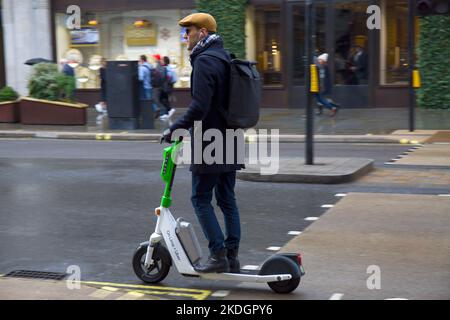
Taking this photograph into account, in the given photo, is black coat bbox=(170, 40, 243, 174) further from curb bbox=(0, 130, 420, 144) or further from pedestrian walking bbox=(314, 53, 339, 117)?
pedestrian walking bbox=(314, 53, 339, 117)

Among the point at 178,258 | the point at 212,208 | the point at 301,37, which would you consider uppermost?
the point at 301,37

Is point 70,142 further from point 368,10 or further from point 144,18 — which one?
point 368,10

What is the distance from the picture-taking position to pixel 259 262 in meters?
6.10

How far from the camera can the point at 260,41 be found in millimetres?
23234

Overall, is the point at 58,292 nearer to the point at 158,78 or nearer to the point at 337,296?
the point at 337,296

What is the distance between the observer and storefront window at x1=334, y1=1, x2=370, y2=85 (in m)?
21.8

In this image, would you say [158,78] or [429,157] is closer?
[429,157]

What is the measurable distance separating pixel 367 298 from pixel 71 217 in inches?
163

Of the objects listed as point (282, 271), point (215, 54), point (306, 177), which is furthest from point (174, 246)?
point (306, 177)

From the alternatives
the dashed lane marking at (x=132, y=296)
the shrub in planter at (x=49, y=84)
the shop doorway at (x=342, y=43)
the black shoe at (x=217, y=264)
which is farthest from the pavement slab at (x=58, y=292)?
the shop doorway at (x=342, y=43)

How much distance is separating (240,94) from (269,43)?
721 inches

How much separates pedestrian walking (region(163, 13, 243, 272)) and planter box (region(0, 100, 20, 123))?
16.3 metres
